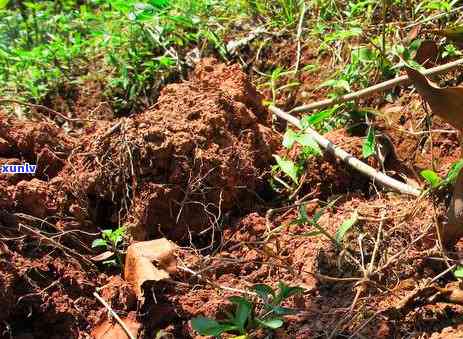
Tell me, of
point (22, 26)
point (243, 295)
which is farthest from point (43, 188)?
point (22, 26)

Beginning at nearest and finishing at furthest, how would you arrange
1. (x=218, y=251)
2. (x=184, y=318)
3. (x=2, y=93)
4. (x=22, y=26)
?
(x=184, y=318) < (x=218, y=251) < (x=2, y=93) < (x=22, y=26)

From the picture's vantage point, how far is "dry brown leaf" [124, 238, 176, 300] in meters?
1.83

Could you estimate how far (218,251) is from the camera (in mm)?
2105

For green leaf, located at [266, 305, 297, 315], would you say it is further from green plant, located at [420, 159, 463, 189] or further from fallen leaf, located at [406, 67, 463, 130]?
fallen leaf, located at [406, 67, 463, 130]

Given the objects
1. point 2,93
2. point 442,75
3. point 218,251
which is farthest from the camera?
point 2,93

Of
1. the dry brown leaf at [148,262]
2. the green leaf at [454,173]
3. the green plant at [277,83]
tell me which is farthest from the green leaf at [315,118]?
the dry brown leaf at [148,262]

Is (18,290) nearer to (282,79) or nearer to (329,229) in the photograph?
(329,229)

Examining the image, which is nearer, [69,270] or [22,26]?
[69,270]

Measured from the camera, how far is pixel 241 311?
5.49 ft

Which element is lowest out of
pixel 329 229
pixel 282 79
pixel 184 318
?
pixel 184 318

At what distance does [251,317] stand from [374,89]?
0.97 metres

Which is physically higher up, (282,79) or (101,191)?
(282,79)

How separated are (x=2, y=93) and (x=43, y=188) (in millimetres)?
1244

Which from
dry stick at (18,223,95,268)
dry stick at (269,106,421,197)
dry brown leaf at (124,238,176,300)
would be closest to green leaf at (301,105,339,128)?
dry stick at (269,106,421,197)
